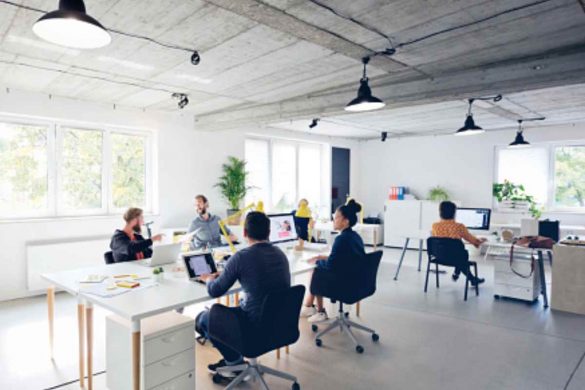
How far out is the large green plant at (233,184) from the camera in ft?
22.9

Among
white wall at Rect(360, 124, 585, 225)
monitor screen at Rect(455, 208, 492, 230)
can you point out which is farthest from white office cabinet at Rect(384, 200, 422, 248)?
monitor screen at Rect(455, 208, 492, 230)

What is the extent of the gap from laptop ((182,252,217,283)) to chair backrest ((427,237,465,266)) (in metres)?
3.28

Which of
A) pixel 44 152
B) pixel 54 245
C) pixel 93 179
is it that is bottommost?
pixel 54 245

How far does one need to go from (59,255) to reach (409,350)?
456 centimetres

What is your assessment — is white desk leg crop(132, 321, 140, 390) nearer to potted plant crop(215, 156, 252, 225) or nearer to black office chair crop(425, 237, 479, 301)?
black office chair crop(425, 237, 479, 301)

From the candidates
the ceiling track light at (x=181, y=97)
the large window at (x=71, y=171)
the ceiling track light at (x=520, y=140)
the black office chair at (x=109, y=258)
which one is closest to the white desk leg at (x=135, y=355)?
the black office chair at (x=109, y=258)

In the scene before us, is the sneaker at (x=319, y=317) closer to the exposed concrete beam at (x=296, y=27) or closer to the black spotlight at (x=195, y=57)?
the exposed concrete beam at (x=296, y=27)

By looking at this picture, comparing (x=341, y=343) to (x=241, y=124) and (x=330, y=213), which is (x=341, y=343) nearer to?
(x=241, y=124)

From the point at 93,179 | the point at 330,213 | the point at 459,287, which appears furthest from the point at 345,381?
the point at 330,213

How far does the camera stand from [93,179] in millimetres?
5797

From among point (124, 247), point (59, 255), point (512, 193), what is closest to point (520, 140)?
point (512, 193)

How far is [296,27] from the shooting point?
111 inches

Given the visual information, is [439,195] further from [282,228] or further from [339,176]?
[282,228]

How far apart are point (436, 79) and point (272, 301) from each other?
10.0 ft
